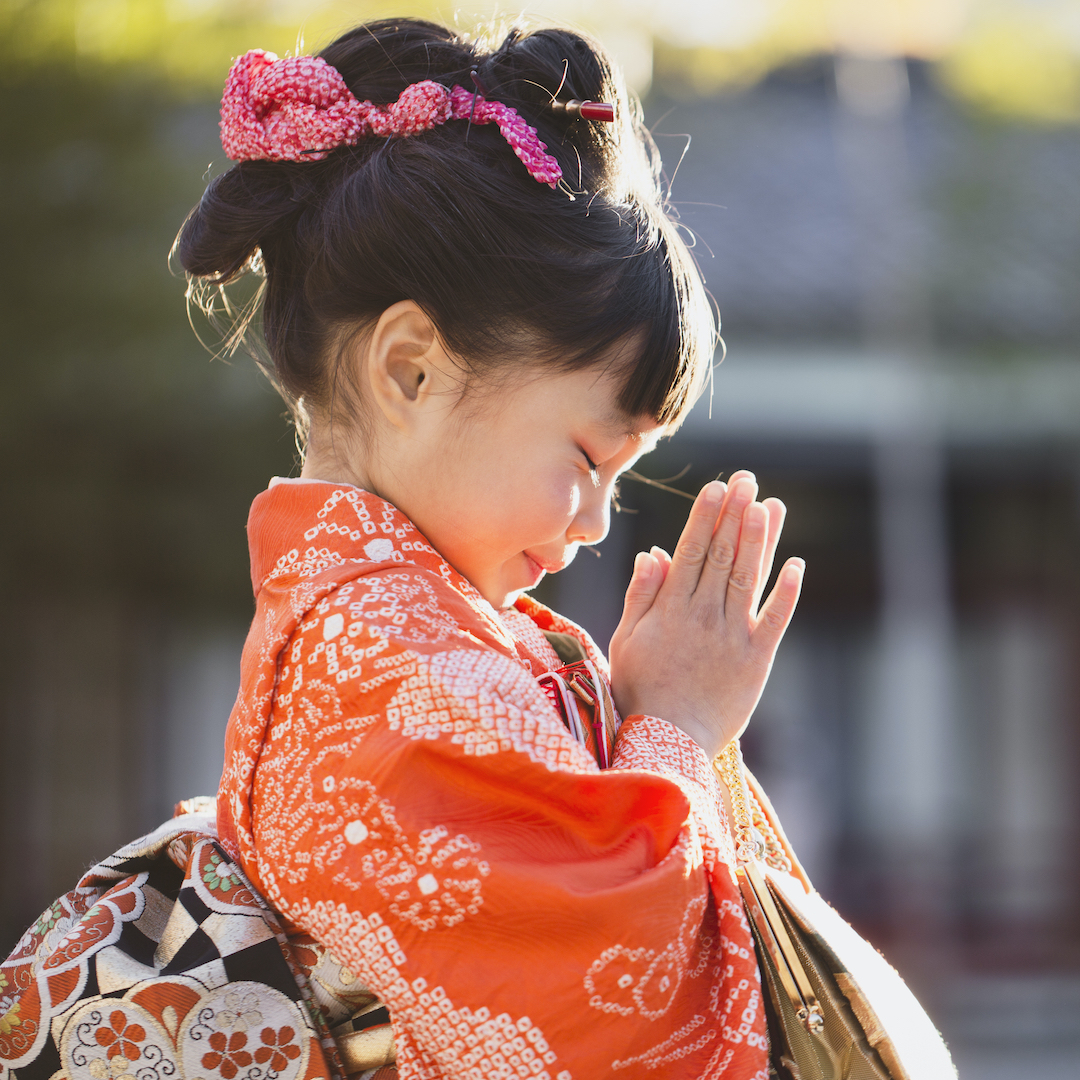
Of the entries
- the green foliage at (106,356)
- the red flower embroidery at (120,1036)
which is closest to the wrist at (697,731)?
the red flower embroidery at (120,1036)

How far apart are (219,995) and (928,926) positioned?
227 inches

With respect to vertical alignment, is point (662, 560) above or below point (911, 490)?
below

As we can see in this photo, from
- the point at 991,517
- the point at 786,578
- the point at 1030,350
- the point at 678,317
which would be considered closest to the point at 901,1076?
the point at 786,578

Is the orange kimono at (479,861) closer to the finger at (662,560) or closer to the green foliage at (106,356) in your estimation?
the finger at (662,560)

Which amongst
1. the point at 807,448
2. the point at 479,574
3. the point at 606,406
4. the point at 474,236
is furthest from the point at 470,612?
the point at 807,448

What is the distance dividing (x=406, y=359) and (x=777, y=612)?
46 centimetres

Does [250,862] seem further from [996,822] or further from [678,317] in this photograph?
[996,822]

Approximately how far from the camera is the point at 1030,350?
5516mm

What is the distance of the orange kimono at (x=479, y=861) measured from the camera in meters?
0.80

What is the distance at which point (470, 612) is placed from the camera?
96 centimetres

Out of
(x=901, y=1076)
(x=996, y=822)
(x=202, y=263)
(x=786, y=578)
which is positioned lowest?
(x=996, y=822)

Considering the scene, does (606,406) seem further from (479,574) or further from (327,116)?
(327,116)

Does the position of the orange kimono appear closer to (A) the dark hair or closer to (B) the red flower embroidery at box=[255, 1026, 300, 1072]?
(B) the red flower embroidery at box=[255, 1026, 300, 1072]

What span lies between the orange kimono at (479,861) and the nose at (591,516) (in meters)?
0.19
